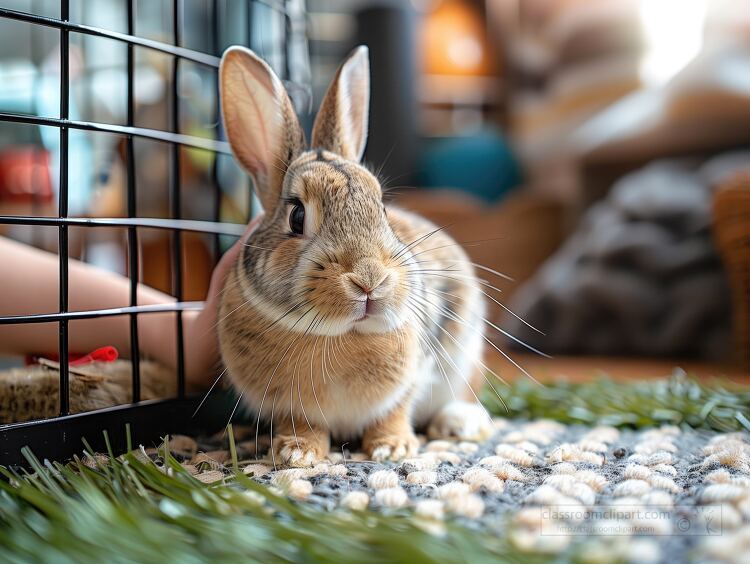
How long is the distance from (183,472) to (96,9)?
8.98 ft

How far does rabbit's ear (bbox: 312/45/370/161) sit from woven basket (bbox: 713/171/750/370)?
0.96m

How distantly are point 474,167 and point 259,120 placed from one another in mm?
2444

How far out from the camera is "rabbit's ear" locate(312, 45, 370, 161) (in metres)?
0.96

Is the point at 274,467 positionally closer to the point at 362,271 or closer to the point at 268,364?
the point at 268,364

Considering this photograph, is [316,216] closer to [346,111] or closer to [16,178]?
[346,111]

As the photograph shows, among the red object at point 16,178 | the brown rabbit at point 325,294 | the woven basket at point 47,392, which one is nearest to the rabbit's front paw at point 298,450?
the brown rabbit at point 325,294

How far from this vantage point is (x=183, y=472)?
71 cm

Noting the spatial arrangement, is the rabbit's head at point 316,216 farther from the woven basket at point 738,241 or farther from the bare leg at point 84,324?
the woven basket at point 738,241

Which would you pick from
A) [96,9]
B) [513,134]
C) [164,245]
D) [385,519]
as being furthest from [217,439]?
[513,134]

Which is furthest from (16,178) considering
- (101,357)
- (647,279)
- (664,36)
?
(664,36)

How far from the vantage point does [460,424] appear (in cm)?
102

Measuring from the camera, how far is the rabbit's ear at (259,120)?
0.92 meters

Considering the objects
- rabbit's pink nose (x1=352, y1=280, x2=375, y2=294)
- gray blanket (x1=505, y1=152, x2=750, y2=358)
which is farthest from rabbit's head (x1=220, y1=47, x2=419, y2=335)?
gray blanket (x1=505, y1=152, x2=750, y2=358)

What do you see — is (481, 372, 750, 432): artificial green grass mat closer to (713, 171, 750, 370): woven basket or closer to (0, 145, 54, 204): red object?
(713, 171, 750, 370): woven basket
